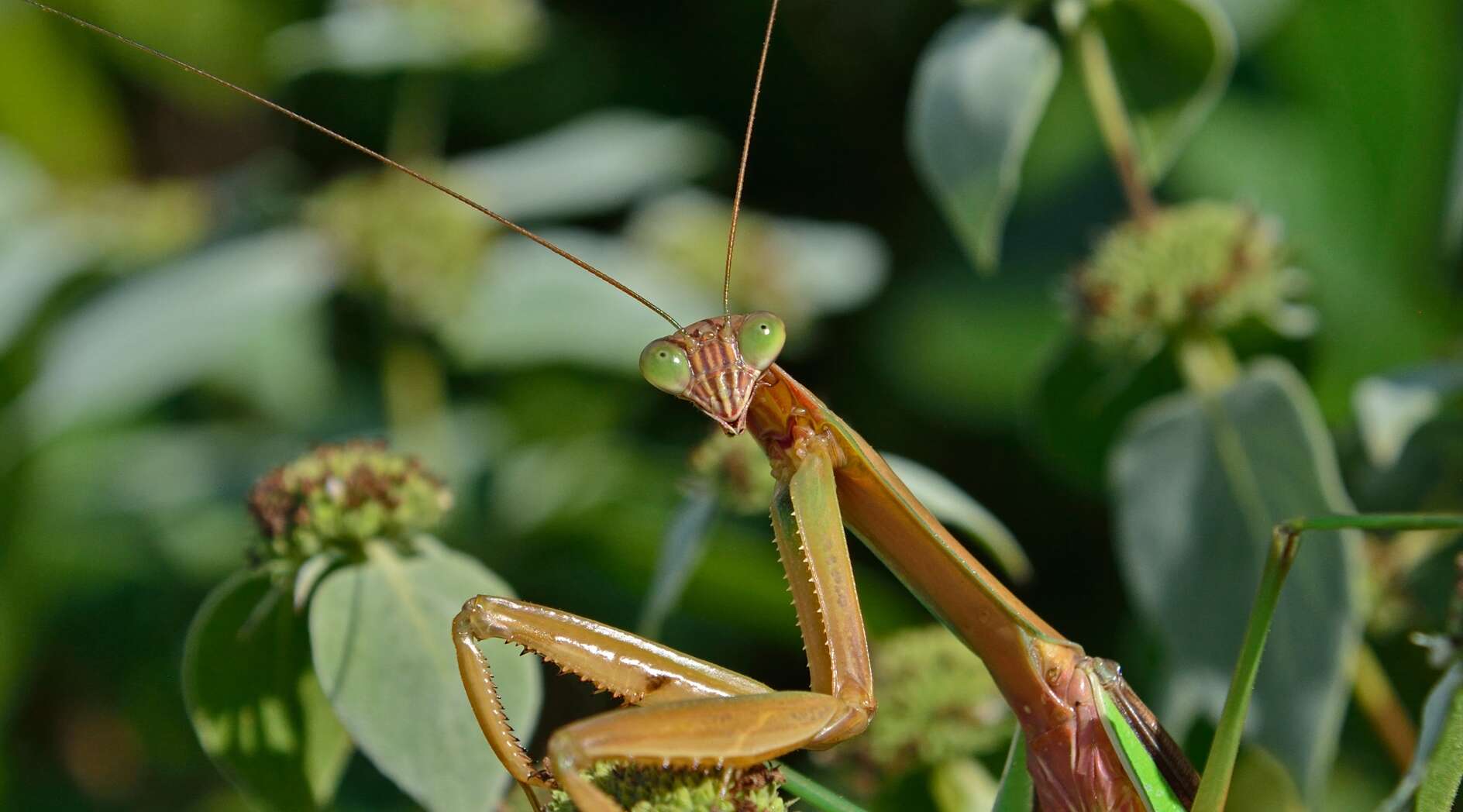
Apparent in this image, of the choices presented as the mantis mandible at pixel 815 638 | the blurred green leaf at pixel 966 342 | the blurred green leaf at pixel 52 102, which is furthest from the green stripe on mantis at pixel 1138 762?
the blurred green leaf at pixel 52 102

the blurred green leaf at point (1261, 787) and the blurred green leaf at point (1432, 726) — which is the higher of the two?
the blurred green leaf at point (1432, 726)

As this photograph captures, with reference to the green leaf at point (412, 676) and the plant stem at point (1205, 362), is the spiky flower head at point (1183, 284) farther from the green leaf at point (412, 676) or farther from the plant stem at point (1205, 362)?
the green leaf at point (412, 676)

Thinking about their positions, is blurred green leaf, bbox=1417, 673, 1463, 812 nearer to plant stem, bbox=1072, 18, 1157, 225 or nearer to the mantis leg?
the mantis leg

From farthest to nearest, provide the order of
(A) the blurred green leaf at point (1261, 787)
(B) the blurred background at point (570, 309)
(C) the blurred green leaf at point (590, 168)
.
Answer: (C) the blurred green leaf at point (590, 168) → (B) the blurred background at point (570, 309) → (A) the blurred green leaf at point (1261, 787)

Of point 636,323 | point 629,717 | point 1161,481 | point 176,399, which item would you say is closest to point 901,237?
point 636,323

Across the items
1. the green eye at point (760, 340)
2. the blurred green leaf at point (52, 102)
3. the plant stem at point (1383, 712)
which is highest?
the blurred green leaf at point (52, 102)
